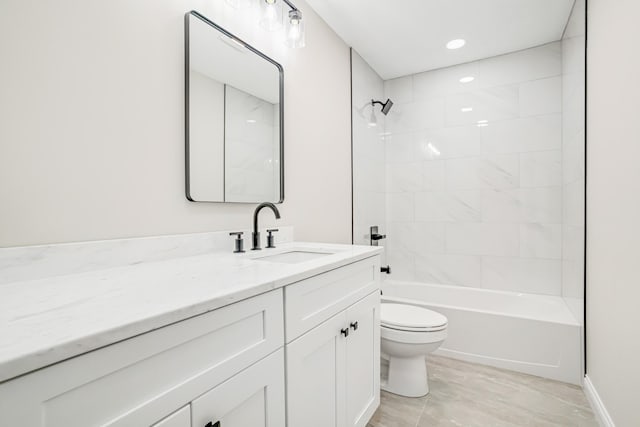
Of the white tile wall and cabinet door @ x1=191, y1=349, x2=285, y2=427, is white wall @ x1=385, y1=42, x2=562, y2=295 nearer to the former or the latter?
the white tile wall

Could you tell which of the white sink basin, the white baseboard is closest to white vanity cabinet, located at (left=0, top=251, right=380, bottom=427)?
the white sink basin

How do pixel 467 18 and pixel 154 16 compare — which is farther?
pixel 467 18

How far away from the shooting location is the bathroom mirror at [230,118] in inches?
53.6

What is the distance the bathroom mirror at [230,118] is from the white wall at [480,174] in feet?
5.68

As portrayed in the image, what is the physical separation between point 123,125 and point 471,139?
106 inches

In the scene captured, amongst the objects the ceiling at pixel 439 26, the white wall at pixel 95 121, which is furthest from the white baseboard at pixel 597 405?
the ceiling at pixel 439 26

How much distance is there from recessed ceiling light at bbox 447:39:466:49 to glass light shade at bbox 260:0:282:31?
1521mm

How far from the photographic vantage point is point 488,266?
2832 mm

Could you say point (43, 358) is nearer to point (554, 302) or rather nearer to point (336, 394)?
point (336, 394)

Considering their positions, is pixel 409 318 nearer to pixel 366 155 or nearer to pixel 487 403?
pixel 487 403

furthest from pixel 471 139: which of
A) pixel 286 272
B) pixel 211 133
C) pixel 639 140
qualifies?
pixel 286 272

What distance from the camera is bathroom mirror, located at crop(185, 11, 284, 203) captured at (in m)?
1.36

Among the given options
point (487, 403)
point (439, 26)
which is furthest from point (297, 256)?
point (439, 26)

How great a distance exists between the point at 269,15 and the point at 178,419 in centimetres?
176
